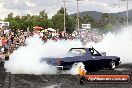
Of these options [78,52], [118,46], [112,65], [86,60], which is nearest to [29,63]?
[78,52]

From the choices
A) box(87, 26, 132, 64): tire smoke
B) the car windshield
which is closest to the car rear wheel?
the car windshield


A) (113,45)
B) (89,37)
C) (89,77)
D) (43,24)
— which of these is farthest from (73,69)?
(43,24)

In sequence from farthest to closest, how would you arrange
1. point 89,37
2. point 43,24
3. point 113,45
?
1. point 43,24
2. point 89,37
3. point 113,45

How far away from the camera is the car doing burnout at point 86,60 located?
20562 mm

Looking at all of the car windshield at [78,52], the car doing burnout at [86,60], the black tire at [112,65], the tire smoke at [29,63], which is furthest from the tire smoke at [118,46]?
the tire smoke at [29,63]

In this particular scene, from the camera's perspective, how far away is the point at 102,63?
72.6 feet

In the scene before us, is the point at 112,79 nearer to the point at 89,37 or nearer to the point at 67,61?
the point at 67,61

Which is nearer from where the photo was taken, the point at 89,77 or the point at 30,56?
the point at 89,77

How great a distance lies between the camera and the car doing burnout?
810 inches

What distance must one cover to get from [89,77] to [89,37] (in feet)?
107

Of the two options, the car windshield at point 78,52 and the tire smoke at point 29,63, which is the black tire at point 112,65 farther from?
the tire smoke at point 29,63

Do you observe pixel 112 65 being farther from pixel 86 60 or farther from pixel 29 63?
pixel 29 63

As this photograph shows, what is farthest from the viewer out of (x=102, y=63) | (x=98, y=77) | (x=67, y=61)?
(x=102, y=63)

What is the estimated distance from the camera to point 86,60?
21359mm
